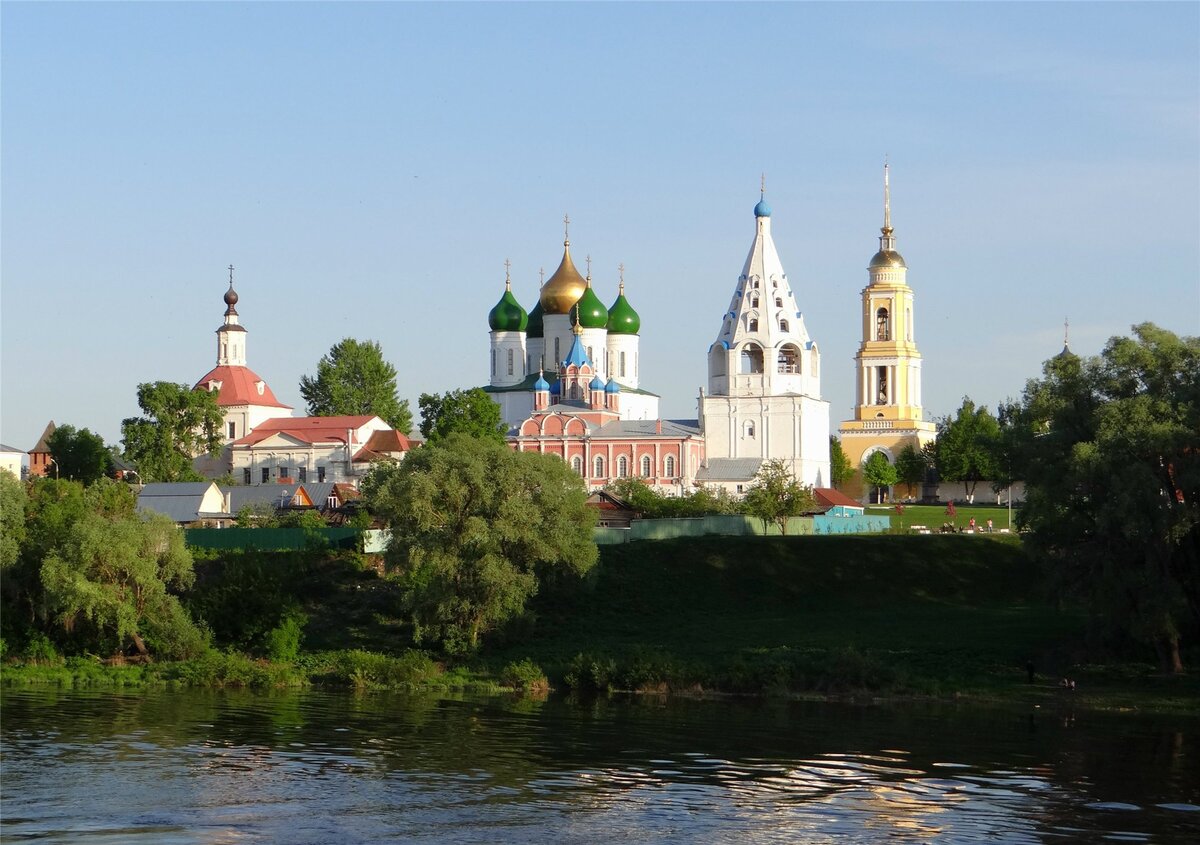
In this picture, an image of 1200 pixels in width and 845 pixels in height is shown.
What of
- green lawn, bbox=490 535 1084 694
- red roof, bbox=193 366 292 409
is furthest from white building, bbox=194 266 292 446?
green lawn, bbox=490 535 1084 694

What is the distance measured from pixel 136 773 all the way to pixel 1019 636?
2164 cm

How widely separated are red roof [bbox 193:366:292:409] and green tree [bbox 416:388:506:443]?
41.5 ft

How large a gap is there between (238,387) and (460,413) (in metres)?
17.0

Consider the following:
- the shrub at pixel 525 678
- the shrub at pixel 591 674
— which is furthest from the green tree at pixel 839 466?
the shrub at pixel 591 674

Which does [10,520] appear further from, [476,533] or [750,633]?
[750,633]

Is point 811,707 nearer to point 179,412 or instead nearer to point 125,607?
point 125,607

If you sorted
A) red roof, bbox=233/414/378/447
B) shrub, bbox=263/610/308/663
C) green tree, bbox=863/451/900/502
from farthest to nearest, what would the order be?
1. green tree, bbox=863/451/900/502
2. red roof, bbox=233/414/378/447
3. shrub, bbox=263/610/308/663

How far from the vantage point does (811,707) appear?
34500 millimetres

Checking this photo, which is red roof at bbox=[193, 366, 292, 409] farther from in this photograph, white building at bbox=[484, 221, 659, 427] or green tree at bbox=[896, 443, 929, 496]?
green tree at bbox=[896, 443, 929, 496]

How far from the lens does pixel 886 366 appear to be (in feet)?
323

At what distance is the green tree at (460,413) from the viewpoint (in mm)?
73062

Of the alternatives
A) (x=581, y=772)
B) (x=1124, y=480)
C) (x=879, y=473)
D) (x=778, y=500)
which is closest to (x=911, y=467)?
(x=879, y=473)

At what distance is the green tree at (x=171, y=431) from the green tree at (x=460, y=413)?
10.1 m

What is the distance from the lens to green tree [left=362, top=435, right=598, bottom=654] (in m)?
39.8
